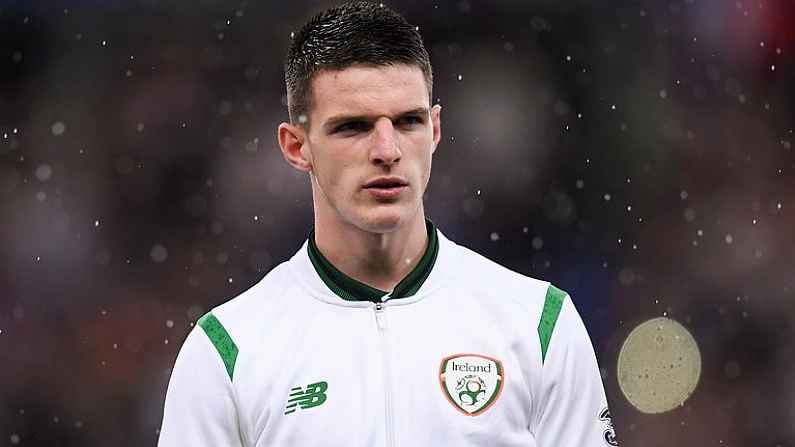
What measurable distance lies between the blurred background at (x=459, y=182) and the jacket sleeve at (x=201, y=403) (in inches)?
175

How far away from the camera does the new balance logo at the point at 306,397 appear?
2883 millimetres

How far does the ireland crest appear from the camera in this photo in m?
2.91

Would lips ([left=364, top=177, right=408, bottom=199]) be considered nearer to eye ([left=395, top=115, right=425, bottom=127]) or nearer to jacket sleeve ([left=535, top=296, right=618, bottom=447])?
eye ([left=395, top=115, right=425, bottom=127])

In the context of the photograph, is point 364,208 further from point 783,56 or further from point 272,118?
point 783,56

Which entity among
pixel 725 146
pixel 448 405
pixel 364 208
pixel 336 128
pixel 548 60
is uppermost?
pixel 548 60

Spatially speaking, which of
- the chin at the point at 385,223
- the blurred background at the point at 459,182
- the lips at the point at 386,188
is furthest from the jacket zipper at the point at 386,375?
the blurred background at the point at 459,182

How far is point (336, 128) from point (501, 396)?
83 centimetres

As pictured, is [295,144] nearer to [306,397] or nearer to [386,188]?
[386,188]

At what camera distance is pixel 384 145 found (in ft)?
9.20

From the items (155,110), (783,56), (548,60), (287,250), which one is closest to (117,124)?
(155,110)

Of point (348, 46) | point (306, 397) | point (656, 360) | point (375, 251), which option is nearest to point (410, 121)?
point (348, 46)

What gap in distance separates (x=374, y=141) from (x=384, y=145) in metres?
0.04

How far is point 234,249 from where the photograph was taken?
7.51 meters

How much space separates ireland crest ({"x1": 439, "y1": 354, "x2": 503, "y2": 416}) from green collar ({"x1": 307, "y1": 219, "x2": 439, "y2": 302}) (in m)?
0.24
